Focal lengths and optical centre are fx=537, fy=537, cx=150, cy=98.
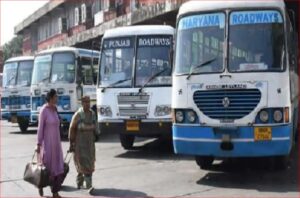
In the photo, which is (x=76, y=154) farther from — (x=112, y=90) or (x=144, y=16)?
(x=144, y=16)

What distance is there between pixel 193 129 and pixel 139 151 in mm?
4642

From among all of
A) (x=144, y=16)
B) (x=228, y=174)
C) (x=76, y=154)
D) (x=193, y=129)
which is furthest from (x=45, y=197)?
(x=144, y=16)

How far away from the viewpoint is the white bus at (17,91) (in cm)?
1983

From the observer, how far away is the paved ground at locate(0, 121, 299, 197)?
813 centimetres

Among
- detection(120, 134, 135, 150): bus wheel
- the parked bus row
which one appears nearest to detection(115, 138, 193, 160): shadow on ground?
detection(120, 134, 135, 150): bus wheel

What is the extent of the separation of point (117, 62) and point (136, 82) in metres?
0.76

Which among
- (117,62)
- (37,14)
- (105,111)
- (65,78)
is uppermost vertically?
(37,14)

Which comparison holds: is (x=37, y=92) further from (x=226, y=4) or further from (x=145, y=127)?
(x=226, y=4)

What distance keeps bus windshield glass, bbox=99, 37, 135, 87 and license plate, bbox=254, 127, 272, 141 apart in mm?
4506

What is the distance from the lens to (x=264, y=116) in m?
8.16

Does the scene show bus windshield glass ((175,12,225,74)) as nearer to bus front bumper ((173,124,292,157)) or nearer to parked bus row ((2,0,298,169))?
parked bus row ((2,0,298,169))

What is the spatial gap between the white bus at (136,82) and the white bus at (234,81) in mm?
2970

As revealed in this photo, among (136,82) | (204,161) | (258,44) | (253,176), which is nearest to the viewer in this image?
(258,44)

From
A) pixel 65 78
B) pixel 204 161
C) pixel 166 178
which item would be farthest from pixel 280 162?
pixel 65 78
